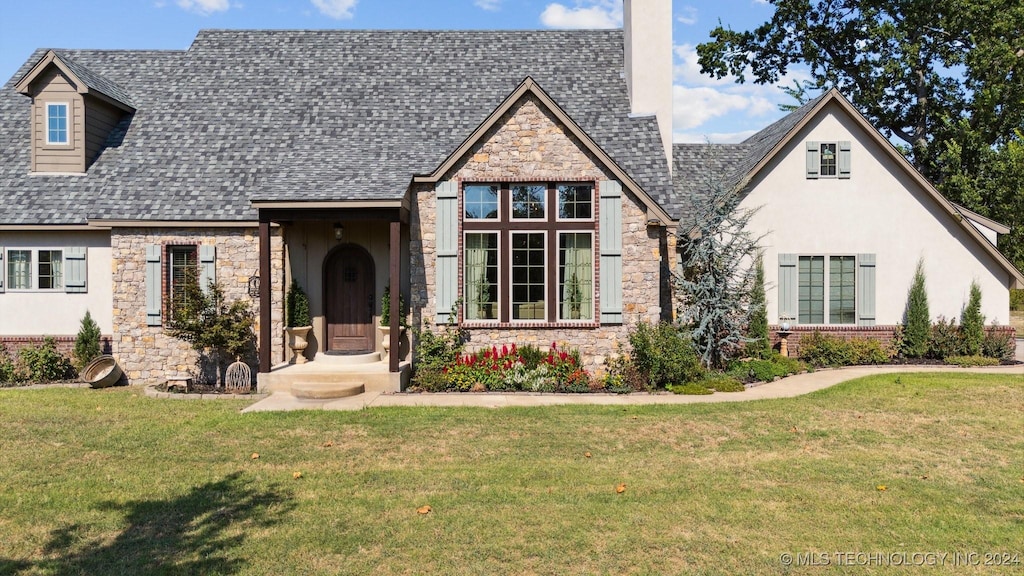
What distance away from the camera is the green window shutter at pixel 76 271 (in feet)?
43.6

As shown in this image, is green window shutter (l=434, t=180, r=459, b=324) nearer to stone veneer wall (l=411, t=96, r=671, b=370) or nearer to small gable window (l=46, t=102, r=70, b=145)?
stone veneer wall (l=411, t=96, r=671, b=370)

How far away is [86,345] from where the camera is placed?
43.3 feet

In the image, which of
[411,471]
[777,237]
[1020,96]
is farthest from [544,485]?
[1020,96]

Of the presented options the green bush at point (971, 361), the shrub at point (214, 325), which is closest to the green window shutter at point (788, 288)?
the green bush at point (971, 361)

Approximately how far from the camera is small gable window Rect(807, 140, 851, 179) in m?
15.1

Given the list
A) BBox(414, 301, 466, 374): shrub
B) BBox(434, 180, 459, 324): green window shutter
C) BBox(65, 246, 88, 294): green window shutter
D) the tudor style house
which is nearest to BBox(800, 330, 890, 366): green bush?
the tudor style house

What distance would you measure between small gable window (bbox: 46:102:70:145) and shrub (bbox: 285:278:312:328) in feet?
21.1

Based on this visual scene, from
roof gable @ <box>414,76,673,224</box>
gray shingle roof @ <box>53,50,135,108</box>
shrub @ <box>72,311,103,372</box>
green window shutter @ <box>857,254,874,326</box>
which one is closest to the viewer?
roof gable @ <box>414,76,673,224</box>

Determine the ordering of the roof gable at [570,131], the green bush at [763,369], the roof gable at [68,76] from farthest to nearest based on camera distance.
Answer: the roof gable at [68,76] → the green bush at [763,369] → the roof gable at [570,131]

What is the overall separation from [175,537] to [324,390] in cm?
594

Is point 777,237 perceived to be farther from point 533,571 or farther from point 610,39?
point 533,571

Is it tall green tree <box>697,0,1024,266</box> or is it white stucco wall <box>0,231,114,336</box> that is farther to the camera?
tall green tree <box>697,0,1024,266</box>

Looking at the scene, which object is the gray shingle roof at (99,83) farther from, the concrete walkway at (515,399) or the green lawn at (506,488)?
the concrete walkway at (515,399)

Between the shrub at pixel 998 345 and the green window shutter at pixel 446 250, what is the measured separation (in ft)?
41.8
